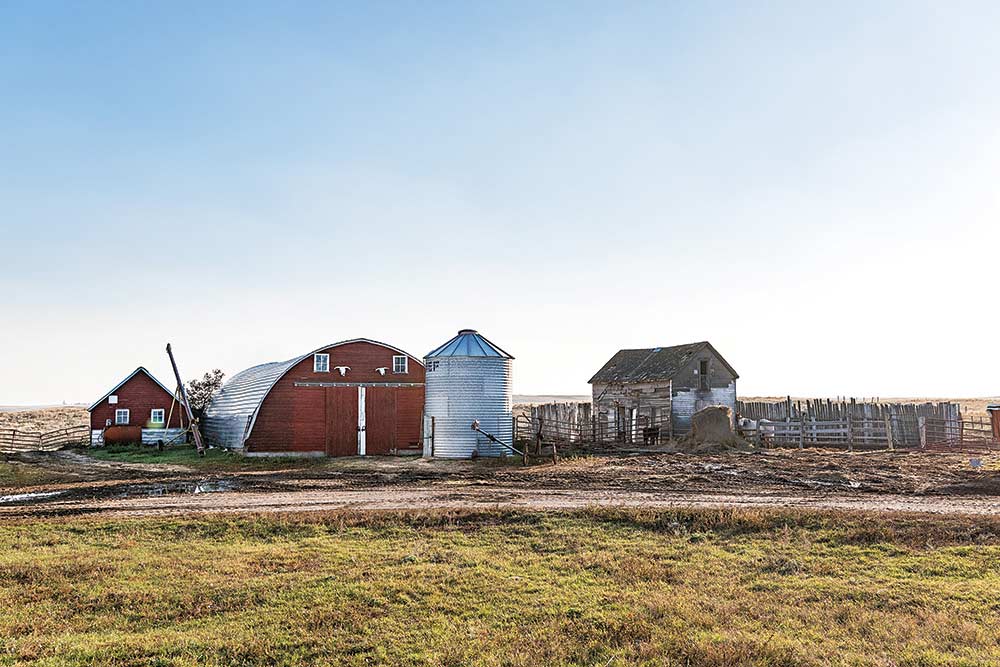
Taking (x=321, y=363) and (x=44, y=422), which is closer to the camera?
(x=321, y=363)

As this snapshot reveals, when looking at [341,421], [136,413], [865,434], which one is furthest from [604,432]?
[136,413]

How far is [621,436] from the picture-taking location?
157ft

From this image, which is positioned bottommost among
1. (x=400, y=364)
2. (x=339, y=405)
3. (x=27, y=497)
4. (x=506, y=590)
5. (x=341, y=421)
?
(x=506, y=590)

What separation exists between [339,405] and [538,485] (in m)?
16.9

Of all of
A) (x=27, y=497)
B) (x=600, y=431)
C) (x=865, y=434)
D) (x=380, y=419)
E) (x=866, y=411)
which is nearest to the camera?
(x=27, y=497)

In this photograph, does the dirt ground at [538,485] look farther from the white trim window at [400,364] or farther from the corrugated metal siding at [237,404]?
the white trim window at [400,364]

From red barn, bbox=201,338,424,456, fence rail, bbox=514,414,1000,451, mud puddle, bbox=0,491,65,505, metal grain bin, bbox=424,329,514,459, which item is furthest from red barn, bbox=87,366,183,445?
mud puddle, bbox=0,491,65,505

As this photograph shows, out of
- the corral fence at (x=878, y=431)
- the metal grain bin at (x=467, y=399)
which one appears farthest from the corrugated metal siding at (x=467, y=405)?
the corral fence at (x=878, y=431)

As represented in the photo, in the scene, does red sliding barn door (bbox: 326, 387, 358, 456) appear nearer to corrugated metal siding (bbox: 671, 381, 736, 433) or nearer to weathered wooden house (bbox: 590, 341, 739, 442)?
weathered wooden house (bbox: 590, 341, 739, 442)

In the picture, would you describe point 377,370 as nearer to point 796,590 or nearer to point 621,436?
point 621,436

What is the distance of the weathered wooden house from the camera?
47719mm

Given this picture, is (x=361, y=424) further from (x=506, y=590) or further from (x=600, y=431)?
(x=506, y=590)

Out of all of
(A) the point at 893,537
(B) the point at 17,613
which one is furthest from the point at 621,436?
(B) the point at 17,613

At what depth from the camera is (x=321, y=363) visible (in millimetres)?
39656
